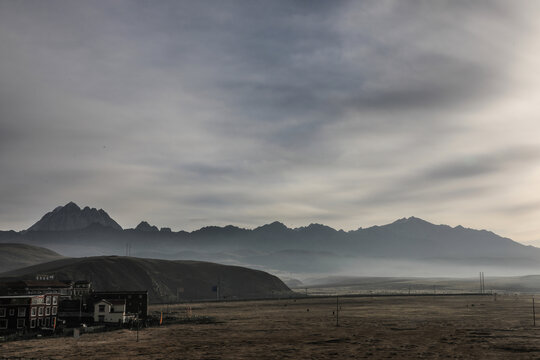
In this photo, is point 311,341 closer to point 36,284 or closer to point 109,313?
point 109,313

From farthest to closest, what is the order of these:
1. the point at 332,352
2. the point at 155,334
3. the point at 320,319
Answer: the point at 320,319 < the point at 155,334 < the point at 332,352

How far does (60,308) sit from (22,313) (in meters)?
21.2

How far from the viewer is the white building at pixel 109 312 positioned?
13275cm

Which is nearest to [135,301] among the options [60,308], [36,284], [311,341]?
[60,308]

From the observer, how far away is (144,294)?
148000 mm

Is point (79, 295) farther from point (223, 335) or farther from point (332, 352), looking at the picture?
point (332, 352)

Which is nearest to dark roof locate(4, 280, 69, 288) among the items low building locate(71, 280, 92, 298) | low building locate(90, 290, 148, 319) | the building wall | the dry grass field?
low building locate(71, 280, 92, 298)

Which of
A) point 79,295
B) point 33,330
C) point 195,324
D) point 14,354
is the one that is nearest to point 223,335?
point 195,324

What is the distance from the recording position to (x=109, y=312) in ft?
438

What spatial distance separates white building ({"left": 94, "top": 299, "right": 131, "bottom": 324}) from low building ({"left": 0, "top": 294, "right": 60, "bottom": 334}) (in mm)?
11175

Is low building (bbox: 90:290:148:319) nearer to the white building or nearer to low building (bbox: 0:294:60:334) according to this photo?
the white building

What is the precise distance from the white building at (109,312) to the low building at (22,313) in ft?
36.7

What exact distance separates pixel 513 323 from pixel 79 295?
12242 centimetres

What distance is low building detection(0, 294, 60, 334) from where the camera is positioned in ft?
388
